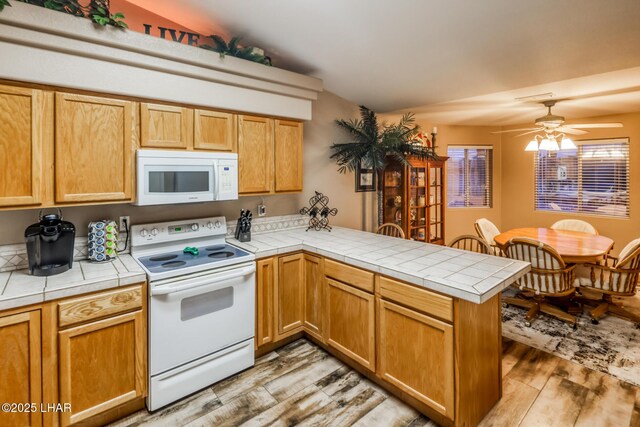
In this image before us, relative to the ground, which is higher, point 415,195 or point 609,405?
point 415,195

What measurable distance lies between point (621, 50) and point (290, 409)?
3.33m

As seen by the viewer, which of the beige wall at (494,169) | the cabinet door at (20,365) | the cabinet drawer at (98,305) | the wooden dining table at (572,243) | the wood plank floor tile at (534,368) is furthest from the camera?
the beige wall at (494,169)

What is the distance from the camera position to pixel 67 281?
181 cm

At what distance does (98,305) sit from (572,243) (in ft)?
14.7

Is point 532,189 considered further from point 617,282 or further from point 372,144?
point 372,144

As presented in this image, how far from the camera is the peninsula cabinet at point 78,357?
1.64 m

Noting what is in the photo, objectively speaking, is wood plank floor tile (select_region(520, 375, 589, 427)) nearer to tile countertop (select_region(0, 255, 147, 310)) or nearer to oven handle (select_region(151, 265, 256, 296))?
oven handle (select_region(151, 265, 256, 296))

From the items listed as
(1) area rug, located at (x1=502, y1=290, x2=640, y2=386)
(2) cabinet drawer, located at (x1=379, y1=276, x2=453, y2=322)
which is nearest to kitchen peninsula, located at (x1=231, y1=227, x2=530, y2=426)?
(2) cabinet drawer, located at (x1=379, y1=276, x2=453, y2=322)

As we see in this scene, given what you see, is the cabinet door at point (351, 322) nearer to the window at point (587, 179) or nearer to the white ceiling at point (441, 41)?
the white ceiling at point (441, 41)

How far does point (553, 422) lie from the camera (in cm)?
195

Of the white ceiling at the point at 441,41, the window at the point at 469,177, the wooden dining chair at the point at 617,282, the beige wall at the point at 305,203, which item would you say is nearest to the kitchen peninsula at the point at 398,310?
the beige wall at the point at 305,203

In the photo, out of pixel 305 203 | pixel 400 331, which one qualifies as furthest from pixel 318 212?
pixel 400 331

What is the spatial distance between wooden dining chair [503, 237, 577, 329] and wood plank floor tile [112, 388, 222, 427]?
2.96m

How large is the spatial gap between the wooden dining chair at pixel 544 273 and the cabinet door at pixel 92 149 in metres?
3.43
